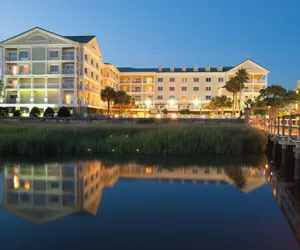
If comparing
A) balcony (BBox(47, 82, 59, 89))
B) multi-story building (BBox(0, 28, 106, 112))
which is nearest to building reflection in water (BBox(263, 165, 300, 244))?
multi-story building (BBox(0, 28, 106, 112))

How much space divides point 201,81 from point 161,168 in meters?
65.5

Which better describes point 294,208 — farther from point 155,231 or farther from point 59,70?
point 59,70

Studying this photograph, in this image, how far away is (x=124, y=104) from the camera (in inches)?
2576

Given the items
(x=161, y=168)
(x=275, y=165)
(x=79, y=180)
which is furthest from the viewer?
(x=275, y=165)

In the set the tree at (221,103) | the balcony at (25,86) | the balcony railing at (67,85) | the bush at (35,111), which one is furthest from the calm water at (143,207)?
the tree at (221,103)

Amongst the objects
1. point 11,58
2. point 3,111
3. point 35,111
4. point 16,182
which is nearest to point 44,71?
point 11,58

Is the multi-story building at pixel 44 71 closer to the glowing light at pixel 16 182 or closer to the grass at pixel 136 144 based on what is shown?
the grass at pixel 136 144

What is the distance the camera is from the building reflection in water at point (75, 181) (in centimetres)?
1027

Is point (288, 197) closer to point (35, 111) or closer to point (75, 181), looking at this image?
point (75, 181)

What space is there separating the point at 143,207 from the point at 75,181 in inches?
195

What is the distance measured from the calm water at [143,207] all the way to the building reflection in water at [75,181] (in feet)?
0.12

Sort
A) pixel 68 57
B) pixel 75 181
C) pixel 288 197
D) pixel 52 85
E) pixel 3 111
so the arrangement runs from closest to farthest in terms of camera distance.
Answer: pixel 288 197
pixel 75 181
pixel 3 111
pixel 68 57
pixel 52 85

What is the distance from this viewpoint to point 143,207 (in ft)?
33.7

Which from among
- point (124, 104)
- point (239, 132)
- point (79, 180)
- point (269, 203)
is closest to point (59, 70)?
point (124, 104)
